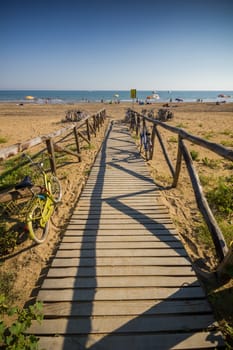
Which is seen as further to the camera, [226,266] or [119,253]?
[119,253]

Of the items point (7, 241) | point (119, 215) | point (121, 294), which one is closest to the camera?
point (121, 294)

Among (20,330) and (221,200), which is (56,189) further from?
(221,200)

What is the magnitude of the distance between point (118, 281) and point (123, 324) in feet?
1.69

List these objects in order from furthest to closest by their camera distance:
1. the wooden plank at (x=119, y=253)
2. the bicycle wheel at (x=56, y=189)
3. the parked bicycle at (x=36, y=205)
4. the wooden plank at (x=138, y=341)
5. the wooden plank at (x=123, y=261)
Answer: the bicycle wheel at (x=56, y=189) → the parked bicycle at (x=36, y=205) → the wooden plank at (x=119, y=253) → the wooden plank at (x=123, y=261) → the wooden plank at (x=138, y=341)

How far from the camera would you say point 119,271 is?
2695mm

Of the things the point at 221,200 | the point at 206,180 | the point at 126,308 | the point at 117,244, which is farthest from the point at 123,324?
the point at 206,180

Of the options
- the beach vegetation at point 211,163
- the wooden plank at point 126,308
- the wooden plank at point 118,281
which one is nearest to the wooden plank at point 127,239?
the wooden plank at point 118,281

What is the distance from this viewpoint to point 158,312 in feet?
7.16

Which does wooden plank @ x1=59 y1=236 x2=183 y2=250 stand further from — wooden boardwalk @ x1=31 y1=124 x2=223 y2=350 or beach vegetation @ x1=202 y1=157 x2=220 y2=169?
beach vegetation @ x1=202 y1=157 x2=220 y2=169

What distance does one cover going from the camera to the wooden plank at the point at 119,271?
8.71 ft

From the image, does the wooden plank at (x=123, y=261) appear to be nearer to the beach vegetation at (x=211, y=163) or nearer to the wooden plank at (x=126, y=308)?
the wooden plank at (x=126, y=308)

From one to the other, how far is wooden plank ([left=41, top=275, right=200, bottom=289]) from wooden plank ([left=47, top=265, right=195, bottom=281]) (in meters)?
0.05

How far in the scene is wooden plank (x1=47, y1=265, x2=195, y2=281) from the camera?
265 centimetres

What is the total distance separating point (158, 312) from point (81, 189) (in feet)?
12.1
